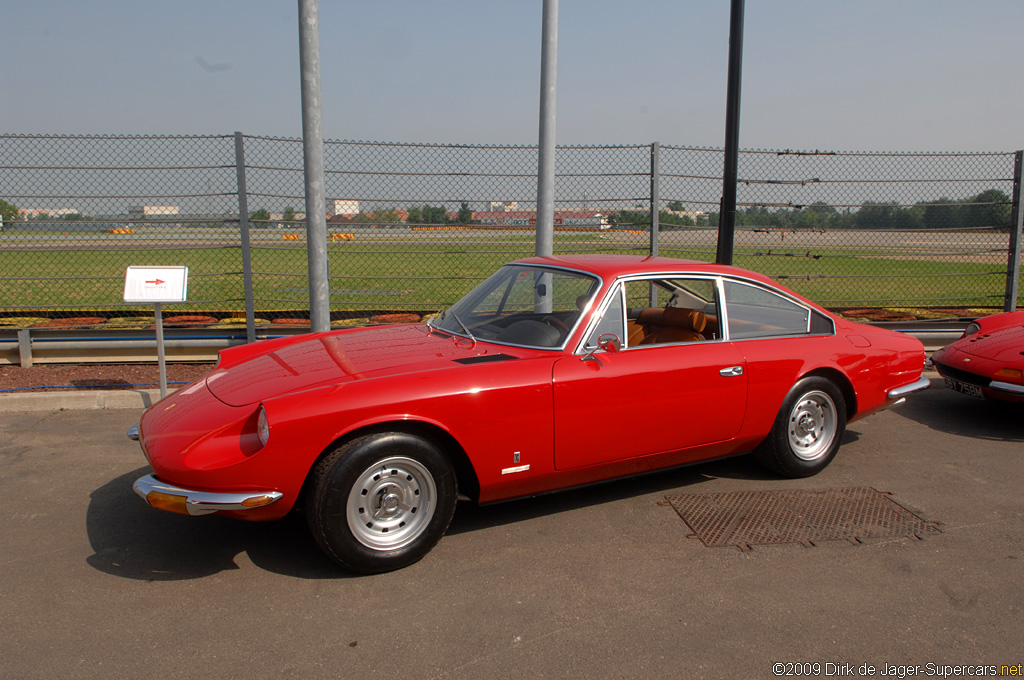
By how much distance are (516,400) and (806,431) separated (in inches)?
84.9

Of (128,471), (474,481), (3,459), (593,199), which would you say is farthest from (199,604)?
(593,199)

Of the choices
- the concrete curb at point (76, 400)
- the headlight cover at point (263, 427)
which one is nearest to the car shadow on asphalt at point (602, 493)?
the headlight cover at point (263, 427)

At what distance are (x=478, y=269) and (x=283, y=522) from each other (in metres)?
13.8

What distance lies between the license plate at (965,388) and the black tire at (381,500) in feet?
14.7

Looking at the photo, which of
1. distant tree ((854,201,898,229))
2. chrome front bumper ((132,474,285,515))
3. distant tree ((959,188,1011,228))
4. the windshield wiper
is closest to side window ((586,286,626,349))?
the windshield wiper

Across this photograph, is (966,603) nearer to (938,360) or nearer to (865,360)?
(865,360)

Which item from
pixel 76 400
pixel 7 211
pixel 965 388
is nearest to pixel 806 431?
pixel 965 388

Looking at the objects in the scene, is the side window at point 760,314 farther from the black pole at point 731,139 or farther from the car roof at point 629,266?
the black pole at point 731,139

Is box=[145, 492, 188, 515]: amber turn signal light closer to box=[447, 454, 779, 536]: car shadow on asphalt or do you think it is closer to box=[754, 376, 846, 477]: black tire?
box=[447, 454, 779, 536]: car shadow on asphalt

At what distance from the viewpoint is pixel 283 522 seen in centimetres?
395

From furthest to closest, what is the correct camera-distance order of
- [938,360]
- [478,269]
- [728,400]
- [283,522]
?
1. [478,269]
2. [938,360]
3. [728,400]
4. [283,522]

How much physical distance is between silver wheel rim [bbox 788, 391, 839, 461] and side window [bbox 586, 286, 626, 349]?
134 centimetres

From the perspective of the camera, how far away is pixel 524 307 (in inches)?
172

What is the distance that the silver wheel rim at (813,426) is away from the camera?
15.0ft
